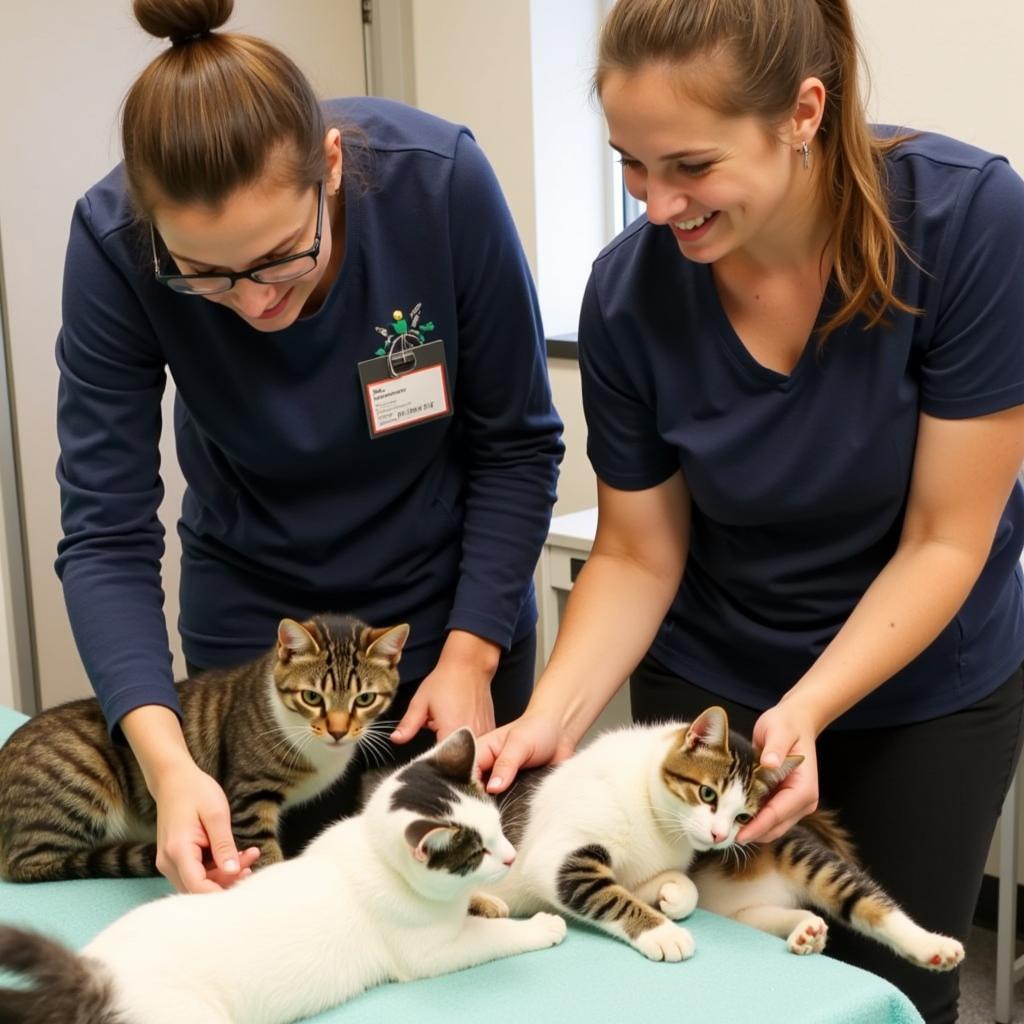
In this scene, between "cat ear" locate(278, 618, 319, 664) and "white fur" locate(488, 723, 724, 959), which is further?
"cat ear" locate(278, 618, 319, 664)

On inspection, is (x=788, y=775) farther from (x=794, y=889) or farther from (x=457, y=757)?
(x=457, y=757)

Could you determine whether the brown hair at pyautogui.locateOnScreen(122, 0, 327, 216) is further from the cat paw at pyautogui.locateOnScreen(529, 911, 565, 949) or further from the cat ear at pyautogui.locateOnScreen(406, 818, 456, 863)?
the cat paw at pyautogui.locateOnScreen(529, 911, 565, 949)

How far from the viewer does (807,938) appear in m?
1.13

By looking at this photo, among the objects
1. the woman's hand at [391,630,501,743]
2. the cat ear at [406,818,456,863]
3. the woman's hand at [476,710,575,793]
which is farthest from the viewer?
the woman's hand at [391,630,501,743]

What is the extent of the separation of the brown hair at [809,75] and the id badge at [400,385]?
1.19ft

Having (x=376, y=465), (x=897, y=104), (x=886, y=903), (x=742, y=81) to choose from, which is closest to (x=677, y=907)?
(x=886, y=903)

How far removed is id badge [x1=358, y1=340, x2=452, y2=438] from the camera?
1.39m

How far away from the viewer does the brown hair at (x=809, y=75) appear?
1151mm

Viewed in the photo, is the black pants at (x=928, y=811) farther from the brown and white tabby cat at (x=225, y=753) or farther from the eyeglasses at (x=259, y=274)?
the eyeglasses at (x=259, y=274)

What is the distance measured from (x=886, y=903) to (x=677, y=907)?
0.68 ft

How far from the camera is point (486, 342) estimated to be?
4.75ft

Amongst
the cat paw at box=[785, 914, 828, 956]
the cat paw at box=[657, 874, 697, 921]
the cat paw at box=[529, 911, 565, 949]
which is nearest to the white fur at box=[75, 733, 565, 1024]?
the cat paw at box=[529, 911, 565, 949]

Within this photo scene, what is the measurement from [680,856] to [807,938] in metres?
0.17

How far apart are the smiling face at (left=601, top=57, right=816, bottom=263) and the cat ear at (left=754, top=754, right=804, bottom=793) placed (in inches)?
19.8
